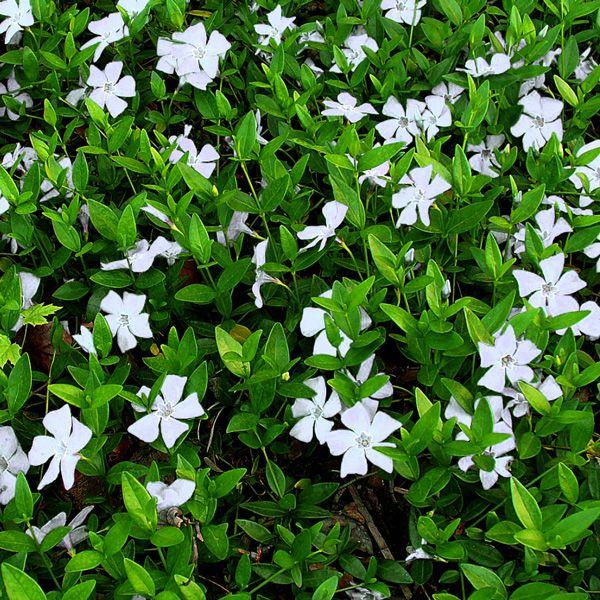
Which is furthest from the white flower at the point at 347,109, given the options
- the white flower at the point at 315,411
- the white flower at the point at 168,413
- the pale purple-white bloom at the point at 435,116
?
the white flower at the point at 168,413

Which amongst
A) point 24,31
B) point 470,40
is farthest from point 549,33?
point 24,31

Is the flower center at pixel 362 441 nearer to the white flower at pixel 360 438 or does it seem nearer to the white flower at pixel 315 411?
the white flower at pixel 360 438

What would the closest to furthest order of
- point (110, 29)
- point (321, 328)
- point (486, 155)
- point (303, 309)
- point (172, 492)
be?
point (172, 492)
point (321, 328)
point (303, 309)
point (486, 155)
point (110, 29)

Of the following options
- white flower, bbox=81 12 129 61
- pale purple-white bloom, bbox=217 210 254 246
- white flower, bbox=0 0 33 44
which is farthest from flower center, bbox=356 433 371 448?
white flower, bbox=0 0 33 44

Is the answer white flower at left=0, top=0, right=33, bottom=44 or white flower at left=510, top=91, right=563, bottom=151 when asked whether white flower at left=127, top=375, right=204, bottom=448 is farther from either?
white flower at left=0, top=0, right=33, bottom=44

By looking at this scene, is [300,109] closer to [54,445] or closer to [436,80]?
[436,80]

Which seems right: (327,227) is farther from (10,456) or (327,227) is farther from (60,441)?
(10,456)

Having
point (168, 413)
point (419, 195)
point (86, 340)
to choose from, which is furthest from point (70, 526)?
point (419, 195)
